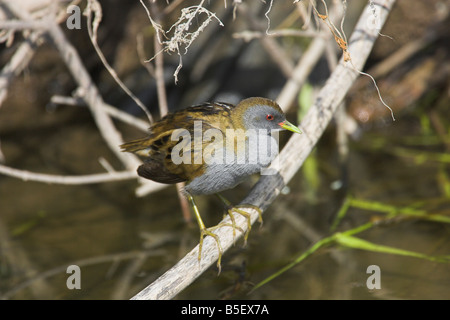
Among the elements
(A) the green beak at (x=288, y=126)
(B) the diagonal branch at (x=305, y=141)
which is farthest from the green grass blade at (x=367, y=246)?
(A) the green beak at (x=288, y=126)

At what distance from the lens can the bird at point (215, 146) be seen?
125 inches

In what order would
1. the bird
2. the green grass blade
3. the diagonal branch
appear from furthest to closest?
1. the green grass blade
2. the bird
3. the diagonal branch

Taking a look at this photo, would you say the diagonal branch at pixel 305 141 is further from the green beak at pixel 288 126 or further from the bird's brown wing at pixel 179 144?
the bird's brown wing at pixel 179 144

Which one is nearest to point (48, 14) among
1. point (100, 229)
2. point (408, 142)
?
point (100, 229)

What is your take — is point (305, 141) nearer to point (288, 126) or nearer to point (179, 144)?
point (288, 126)

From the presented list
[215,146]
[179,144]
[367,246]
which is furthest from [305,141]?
[367,246]

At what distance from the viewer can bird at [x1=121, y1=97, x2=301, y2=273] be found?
3.18 metres

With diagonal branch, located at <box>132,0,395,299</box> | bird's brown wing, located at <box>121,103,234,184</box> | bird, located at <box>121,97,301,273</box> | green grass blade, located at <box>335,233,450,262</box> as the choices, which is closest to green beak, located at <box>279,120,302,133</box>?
bird, located at <box>121,97,301,273</box>

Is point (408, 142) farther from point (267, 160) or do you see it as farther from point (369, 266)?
point (267, 160)

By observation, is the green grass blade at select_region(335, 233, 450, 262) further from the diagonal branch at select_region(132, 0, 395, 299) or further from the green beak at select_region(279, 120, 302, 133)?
the green beak at select_region(279, 120, 302, 133)

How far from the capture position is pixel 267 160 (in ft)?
10.4

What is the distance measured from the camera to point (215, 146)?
10.6 feet

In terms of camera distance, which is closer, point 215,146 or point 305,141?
point 215,146
